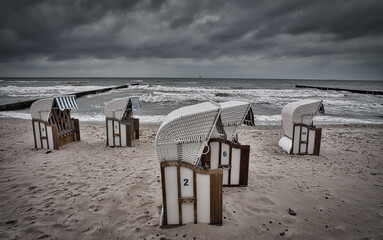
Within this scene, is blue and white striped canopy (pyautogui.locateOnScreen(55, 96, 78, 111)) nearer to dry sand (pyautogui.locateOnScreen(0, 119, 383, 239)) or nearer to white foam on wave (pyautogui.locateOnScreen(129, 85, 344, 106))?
dry sand (pyautogui.locateOnScreen(0, 119, 383, 239))

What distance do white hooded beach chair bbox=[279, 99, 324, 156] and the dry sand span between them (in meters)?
0.44

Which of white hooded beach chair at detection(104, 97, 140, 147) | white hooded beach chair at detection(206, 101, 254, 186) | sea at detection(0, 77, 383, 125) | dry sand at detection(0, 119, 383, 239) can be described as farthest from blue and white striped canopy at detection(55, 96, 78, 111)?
white hooded beach chair at detection(206, 101, 254, 186)

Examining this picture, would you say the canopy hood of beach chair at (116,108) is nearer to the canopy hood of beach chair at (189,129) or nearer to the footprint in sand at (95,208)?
the footprint in sand at (95,208)

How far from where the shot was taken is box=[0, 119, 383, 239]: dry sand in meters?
3.69

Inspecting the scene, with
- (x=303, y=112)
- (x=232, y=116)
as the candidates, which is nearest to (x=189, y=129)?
(x=232, y=116)

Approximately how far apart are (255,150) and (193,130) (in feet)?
19.4

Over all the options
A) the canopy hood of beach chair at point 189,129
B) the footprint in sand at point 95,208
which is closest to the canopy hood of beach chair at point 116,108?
the footprint in sand at point 95,208

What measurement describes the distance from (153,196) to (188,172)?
74.2 inches

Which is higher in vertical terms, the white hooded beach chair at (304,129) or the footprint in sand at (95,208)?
the white hooded beach chair at (304,129)

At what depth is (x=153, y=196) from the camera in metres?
4.86

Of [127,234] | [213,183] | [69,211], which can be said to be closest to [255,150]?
[213,183]

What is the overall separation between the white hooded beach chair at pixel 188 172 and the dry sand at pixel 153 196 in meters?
0.29

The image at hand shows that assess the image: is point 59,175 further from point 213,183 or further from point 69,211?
point 213,183

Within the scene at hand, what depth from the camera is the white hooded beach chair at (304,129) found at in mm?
7594
